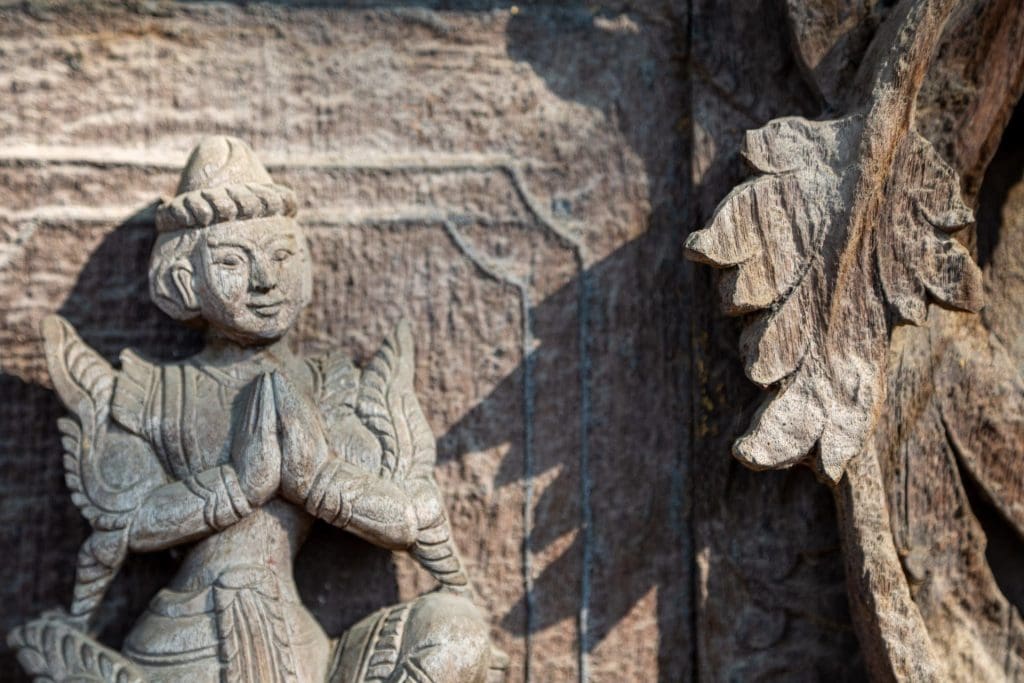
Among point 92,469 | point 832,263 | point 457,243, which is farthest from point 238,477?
point 832,263

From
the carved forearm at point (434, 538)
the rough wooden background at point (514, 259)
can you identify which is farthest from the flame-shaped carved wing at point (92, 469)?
the carved forearm at point (434, 538)

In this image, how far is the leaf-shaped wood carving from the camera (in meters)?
2.07

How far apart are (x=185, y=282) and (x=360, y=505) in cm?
41

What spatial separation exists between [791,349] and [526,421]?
0.47 m

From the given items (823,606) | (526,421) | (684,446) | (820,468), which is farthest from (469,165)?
(823,606)

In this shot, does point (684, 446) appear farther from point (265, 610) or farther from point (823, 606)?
point (265, 610)

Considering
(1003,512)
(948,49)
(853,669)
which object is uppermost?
(948,49)

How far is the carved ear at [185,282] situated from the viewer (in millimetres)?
2131

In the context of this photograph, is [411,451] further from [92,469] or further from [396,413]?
[92,469]

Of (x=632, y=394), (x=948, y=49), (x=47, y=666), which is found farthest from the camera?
(x=632, y=394)

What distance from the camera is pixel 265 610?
2.08 m

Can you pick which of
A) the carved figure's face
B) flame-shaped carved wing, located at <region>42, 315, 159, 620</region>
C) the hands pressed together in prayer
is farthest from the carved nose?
flame-shaped carved wing, located at <region>42, 315, 159, 620</region>

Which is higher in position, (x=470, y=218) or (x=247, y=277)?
(x=470, y=218)

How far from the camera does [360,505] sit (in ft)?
6.86
